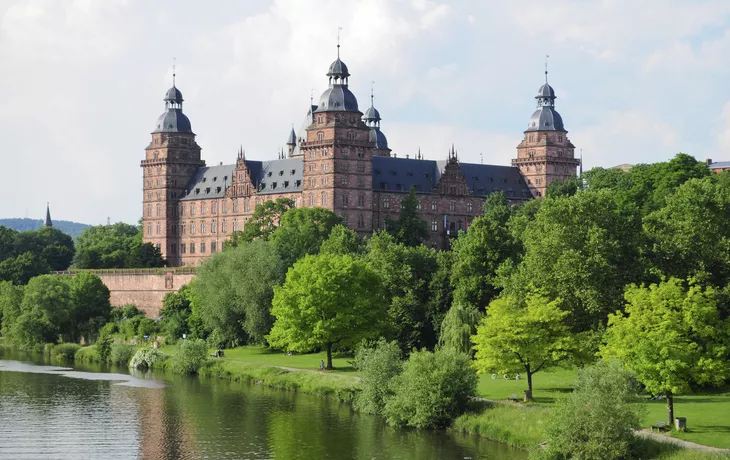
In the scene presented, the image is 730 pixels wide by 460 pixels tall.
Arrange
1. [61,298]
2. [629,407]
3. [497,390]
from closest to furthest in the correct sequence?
[629,407] < [497,390] < [61,298]

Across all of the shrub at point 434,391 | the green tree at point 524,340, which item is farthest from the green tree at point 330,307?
the shrub at point 434,391

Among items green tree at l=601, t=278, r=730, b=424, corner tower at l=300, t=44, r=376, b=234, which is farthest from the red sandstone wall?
green tree at l=601, t=278, r=730, b=424

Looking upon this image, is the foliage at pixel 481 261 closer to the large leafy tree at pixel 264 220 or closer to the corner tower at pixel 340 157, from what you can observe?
the large leafy tree at pixel 264 220

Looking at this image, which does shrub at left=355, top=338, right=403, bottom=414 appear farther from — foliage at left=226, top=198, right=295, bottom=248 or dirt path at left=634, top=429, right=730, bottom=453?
foliage at left=226, top=198, right=295, bottom=248

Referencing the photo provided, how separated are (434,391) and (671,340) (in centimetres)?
1147

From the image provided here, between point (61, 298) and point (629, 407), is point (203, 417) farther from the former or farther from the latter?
point (61, 298)

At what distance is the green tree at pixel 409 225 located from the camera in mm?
126125

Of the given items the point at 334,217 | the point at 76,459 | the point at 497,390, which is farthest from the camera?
the point at 334,217

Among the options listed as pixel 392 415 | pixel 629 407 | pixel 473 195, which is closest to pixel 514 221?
pixel 392 415

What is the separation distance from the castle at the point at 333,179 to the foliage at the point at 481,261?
49.6 m

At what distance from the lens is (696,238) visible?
67.3 metres

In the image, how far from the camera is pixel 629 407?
47938 mm

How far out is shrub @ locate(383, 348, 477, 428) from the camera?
5838cm

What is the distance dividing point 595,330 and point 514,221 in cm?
2031
